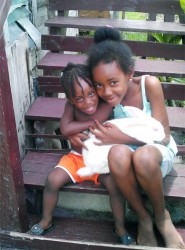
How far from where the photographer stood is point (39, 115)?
3.00 metres

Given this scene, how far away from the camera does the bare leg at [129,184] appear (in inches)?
81.8

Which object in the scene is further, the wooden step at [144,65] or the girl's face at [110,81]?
the wooden step at [144,65]

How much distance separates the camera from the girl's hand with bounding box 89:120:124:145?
7.52ft

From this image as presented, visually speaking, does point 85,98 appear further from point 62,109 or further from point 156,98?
point 62,109

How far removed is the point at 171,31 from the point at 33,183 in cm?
193

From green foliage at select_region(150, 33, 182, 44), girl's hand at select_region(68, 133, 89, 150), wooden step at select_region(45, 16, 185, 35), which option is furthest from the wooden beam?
green foliage at select_region(150, 33, 182, 44)

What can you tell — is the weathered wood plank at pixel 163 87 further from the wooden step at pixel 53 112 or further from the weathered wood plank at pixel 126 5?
the weathered wood plank at pixel 126 5

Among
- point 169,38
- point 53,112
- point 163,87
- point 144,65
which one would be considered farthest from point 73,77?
point 169,38

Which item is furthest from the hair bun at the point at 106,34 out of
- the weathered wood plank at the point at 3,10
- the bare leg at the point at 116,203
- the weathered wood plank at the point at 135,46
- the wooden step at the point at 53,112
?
the weathered wood plank at the point at 135,46

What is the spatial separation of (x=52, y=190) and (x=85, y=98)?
61cm

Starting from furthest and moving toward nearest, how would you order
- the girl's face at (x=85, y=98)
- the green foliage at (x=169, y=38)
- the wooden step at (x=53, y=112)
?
1. the green foliage at (x=169, y=38)
2. the wooden step at (x=53, y=112)
3. the girl's face at (x=85, y=98)

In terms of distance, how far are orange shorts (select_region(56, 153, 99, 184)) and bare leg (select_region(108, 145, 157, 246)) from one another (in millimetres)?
312

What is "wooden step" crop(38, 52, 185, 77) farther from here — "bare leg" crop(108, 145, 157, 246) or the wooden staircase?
"bare leg" crop(108, 145, 157, 246)

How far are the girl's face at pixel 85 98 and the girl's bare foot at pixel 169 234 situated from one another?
761 mm
